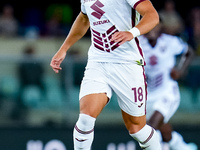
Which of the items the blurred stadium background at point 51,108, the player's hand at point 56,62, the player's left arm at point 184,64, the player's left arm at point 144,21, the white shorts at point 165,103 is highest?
the player's left arm at point 144,21

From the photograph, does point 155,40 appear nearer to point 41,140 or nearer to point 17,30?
point 41,140

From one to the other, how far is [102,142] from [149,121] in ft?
4.26

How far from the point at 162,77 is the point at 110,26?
244cm

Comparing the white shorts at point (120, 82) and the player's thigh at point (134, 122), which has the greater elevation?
the white shorts at point (120, 82)

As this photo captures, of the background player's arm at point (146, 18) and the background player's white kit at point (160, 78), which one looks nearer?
the background player's arm at point (146, 18)

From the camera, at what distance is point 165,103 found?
8.38m

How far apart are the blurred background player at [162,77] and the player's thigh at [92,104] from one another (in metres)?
2.22

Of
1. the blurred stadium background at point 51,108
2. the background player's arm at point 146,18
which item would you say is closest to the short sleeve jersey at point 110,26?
the background player's arm at point 146,18

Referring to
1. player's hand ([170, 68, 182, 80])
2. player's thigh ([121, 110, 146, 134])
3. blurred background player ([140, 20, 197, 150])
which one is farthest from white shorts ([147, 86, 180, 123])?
player's thigh ([121, 110, 146, 134])

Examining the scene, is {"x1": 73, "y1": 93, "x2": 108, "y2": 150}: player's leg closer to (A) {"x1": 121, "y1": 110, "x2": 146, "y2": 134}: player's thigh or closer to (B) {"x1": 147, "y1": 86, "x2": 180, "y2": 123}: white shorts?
(A) {"x1": 121, "y1": 110, "x2": 146, "y2": 134}: player's thigh

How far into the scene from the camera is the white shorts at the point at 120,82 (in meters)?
6.25

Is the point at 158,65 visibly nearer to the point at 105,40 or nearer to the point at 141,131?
the point at 141,131

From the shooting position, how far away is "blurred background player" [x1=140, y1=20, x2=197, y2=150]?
838 centimetres

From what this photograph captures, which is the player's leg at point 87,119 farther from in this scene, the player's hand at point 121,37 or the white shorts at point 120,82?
the player's hand at point 121,37
